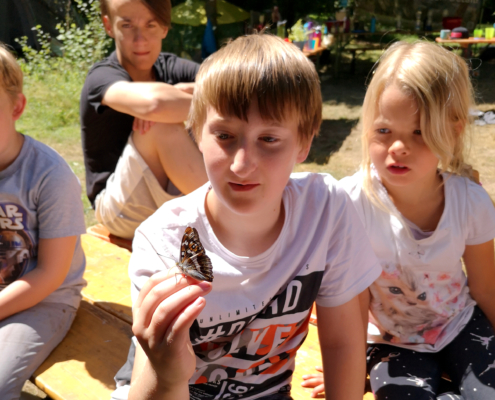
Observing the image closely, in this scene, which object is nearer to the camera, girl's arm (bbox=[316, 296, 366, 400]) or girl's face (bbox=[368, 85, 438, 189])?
girl's arm (bbox=[316, 296, 366, 400])

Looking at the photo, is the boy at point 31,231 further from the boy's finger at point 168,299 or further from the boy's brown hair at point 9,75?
the boy's finger at point 168,299

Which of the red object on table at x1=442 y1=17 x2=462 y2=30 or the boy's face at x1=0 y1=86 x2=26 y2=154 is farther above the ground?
the boy's face at x1=0 y1=86 x2=26 y2=154

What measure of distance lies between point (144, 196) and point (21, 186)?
93 centimetres

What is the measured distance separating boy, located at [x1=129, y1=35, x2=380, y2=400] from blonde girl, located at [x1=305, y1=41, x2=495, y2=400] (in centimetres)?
39

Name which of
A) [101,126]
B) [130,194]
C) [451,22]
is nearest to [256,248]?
[130,194]

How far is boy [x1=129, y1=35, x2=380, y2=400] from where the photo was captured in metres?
1.38

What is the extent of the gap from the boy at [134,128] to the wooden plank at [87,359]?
2.56 ft

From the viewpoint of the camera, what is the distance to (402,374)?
190 cm

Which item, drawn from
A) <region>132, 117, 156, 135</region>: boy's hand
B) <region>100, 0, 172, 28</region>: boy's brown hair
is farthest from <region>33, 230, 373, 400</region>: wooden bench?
<region>100, 0, 172, 28</region>: boy's brown hair

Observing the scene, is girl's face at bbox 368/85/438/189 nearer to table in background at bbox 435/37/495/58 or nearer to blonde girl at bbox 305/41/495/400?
blonde girl at bbox 305/41/495/400

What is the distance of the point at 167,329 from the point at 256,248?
485 millimetres

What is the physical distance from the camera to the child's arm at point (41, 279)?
2.06 m

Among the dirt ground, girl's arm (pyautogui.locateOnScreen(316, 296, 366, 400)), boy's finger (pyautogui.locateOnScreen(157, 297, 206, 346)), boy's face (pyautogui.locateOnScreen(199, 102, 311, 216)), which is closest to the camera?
boy's finger (pyautogui.locateOnScreen(157, 297, 206, 346))

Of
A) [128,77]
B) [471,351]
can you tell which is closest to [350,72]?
[128,77]
